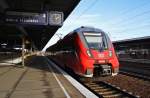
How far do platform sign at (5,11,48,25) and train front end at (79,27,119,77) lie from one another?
5586 mm

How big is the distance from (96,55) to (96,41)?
98 cm

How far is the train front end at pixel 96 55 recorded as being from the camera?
44.9 feet

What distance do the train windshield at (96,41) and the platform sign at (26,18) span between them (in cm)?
560

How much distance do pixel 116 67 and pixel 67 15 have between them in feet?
44.6

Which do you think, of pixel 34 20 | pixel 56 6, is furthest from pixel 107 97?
pixel 56 6

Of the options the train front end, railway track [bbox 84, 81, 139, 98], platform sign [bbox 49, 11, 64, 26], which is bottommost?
railway track [bbox 84, 81, 139, 98]

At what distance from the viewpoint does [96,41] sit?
14719mm

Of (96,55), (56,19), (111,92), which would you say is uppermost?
(56,19)

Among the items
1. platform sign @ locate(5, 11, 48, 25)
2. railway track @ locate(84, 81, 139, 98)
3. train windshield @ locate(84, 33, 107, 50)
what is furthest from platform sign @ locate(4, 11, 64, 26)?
railway track @ locate(84, 81, 139, 98)

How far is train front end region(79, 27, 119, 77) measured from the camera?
44.9 feet

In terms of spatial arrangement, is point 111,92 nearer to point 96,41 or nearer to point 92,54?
point 92,54

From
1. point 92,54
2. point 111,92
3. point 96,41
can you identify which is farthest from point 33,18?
point 111,92

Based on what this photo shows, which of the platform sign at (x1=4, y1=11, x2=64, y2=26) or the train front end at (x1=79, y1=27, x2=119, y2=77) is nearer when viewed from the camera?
the train front end at (x1=79, y1=27, x2=119, y2=77)

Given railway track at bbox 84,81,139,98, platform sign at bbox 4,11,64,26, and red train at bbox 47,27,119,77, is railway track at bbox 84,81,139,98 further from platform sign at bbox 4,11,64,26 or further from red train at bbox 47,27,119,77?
platform sign at bbox 4,11,64,26
